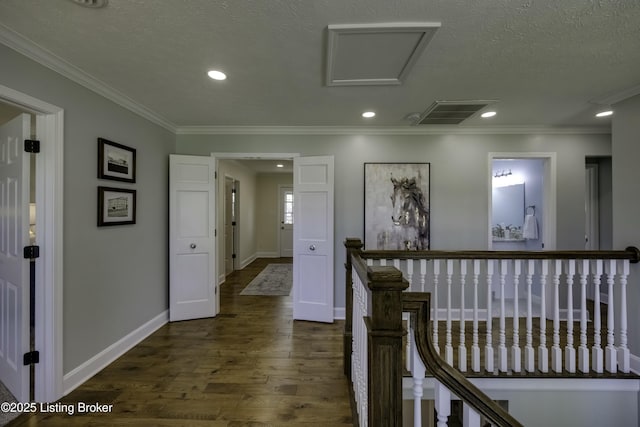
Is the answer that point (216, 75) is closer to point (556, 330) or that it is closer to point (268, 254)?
point (556, 330)

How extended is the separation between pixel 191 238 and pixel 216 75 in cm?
206

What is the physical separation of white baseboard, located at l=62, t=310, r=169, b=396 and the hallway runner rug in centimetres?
166

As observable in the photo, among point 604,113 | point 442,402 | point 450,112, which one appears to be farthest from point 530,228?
point 442,402

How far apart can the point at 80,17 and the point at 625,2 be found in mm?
2919

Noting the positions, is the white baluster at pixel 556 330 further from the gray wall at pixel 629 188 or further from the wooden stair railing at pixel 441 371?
the wooden stair railing at pixel 441 371

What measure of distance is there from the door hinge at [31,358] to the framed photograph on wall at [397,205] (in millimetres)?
3130

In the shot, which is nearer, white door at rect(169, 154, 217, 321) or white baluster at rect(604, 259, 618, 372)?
white baluster at rect(604, 259, 618, 372)

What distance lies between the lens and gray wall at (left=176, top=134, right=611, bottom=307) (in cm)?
366

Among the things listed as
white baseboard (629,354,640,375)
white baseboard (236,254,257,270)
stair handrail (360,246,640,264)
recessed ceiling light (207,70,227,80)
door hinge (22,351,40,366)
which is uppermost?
recessed ceiling light (207,70,227,80)

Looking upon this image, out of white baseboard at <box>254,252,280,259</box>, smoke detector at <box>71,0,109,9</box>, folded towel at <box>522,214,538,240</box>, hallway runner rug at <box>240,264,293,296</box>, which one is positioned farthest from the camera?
white baseboard at <box>254,252,280,259</box>

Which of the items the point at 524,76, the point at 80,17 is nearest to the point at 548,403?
the point at 524,76

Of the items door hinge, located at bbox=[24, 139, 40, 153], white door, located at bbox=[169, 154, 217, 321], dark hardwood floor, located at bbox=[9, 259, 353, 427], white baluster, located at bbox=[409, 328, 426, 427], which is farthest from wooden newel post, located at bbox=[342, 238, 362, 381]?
door hinge, located at bbox=[24, 139, 40, 153]

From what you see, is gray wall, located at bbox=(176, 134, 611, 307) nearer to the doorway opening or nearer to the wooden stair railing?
the doorway opening

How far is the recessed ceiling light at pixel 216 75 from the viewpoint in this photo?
223 centimetres
